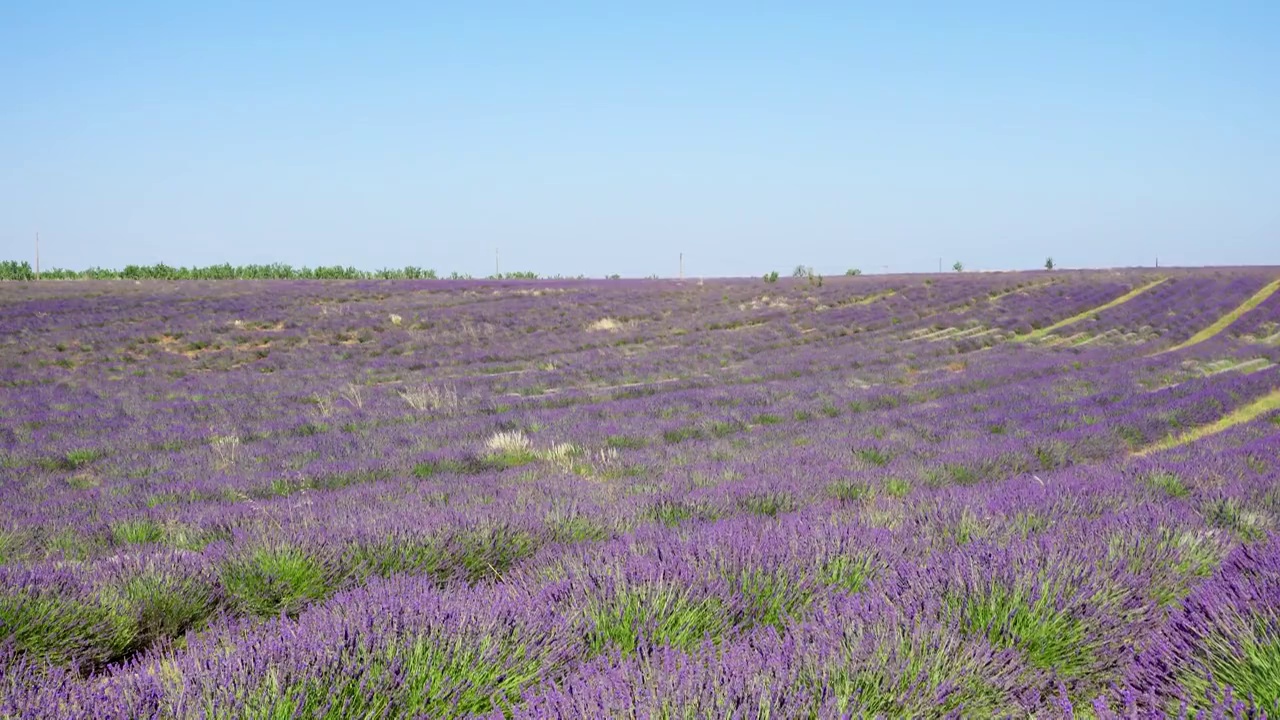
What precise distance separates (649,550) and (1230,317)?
133ft

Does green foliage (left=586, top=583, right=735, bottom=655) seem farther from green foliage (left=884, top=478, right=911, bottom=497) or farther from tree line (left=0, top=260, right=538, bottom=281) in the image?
tree line (left=0, top=260, right=538, bottom=281)

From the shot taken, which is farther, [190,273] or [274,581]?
[190,273]

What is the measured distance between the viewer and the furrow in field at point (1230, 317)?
1118 inches

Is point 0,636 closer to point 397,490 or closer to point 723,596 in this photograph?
point 723,596

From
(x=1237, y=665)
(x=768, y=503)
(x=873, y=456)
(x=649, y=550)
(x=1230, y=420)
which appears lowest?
(x=1230, y=420)

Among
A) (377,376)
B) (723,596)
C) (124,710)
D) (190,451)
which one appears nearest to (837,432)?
(723,596)

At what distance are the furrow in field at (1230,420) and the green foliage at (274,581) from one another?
10304mm

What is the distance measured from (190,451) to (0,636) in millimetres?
8549

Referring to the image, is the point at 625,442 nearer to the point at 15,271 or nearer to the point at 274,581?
the point at 274,581

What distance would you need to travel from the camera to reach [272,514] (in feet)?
19.0

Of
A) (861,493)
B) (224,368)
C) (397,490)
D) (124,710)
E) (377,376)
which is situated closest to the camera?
(124,710)

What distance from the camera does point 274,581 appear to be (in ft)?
13.1

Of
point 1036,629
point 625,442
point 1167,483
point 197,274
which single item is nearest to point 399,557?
point 1036,629

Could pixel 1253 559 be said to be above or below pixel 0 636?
above
